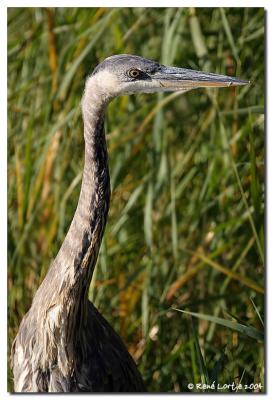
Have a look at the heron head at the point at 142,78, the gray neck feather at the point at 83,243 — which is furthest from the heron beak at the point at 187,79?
the gray neck feather at the point at 83,243

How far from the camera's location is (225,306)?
2770 mm

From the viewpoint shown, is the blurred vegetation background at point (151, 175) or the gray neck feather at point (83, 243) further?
the blurred vegetation background at point (151, 175)

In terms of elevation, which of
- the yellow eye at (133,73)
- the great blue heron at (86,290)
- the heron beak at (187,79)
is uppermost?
the yellow eye at (133,73)

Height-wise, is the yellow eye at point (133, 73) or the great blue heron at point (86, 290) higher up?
the yellow eye at point (133, 73)

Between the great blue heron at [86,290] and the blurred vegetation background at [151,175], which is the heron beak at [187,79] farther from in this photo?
the blurred vegetation background at [151,175]

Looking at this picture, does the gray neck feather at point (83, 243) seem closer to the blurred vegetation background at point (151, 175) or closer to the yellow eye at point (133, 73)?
the yellow eye at point (133, 73)

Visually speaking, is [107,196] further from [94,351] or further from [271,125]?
[271,125]

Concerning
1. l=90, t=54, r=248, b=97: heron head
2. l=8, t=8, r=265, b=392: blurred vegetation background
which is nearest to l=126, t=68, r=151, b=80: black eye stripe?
l=90, t=54, r=248, b=97: heron head

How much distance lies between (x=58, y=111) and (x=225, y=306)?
788 millimetres

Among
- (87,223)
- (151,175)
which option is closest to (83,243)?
(87,223)

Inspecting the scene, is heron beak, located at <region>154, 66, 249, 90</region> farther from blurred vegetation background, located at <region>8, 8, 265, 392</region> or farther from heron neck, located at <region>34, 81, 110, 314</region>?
blurred vegetation background, located at <region>8, 8, 265, 392</region>

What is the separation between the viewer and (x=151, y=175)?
2.75m

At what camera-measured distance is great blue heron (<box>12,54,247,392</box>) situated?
1.99 meters

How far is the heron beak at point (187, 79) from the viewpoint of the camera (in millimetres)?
2041
